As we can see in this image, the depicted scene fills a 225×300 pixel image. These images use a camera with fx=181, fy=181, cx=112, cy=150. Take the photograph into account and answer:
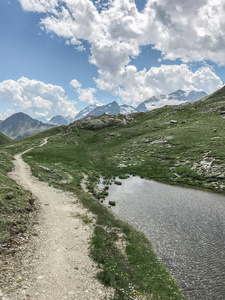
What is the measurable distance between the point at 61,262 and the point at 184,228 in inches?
540

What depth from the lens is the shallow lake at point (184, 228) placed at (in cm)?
1355

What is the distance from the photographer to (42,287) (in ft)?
37.1

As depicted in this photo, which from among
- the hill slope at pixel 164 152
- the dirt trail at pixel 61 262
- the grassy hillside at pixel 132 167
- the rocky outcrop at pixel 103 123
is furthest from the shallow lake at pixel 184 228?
the rocky outcrop at pixel 103 123

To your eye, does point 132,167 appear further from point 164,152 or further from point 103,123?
point 103,123

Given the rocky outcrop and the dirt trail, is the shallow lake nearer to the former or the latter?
the dirt trail

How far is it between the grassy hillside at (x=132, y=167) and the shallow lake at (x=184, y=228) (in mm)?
1537

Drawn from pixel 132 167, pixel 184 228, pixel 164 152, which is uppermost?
pixel 164 152

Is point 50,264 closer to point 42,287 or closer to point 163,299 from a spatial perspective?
point 42,287

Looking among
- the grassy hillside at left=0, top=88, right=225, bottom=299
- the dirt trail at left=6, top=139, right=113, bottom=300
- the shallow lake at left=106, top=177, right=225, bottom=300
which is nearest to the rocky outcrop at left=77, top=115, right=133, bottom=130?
the grassy hillside at left=0, top=88, right=225, bottom=299

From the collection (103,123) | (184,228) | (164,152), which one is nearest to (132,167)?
(164,152)

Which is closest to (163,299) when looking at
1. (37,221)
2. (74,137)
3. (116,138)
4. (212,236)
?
(212,236)

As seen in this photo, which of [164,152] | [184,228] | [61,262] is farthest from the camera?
[164,152]

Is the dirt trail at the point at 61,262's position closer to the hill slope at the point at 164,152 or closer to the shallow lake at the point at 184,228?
the shallow lake at the point at 184,228

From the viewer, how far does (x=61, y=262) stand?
13.9 m
